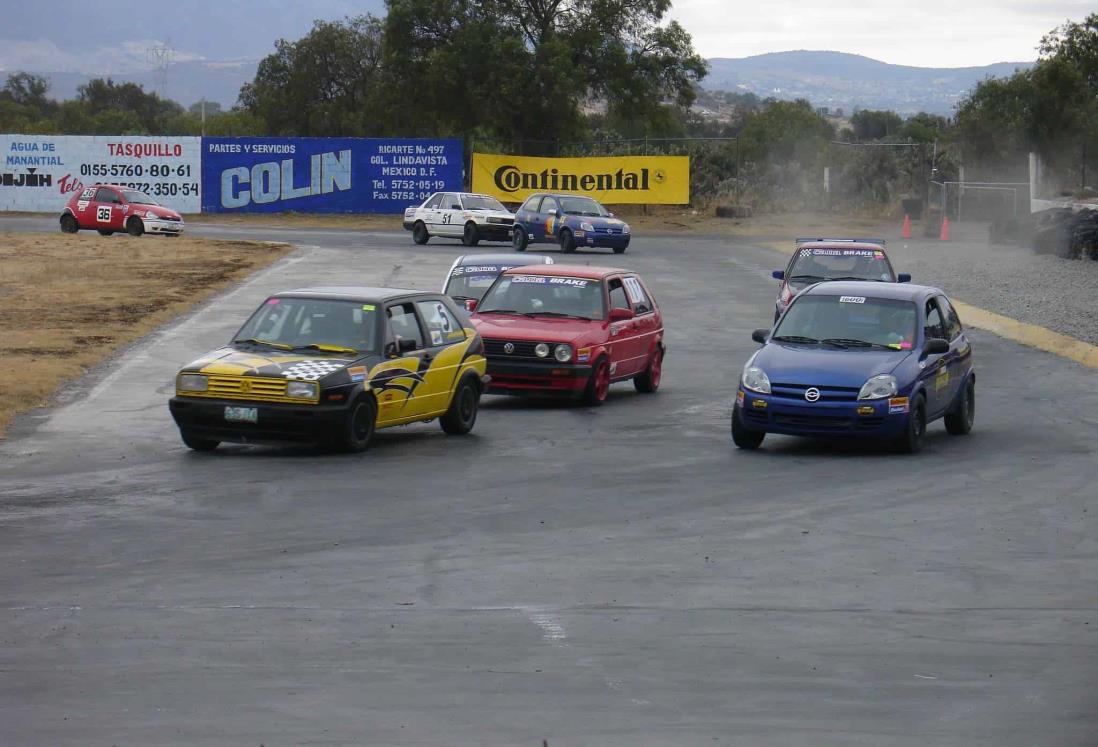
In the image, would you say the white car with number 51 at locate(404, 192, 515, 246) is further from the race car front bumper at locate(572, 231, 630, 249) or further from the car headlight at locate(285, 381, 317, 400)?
the car headlight at locate(285, 381, 317, 400)

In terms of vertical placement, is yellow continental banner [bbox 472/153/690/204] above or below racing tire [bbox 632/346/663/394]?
above

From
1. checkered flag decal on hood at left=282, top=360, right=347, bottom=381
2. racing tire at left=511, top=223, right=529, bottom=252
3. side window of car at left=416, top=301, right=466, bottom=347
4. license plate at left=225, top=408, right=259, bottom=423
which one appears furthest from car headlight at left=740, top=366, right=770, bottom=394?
racing tire at left=511, top=223, right=529, bottom=252

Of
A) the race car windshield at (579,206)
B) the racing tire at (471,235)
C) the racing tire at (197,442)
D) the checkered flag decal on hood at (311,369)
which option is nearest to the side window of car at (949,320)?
the checkered flag decal on hood at (311,369)

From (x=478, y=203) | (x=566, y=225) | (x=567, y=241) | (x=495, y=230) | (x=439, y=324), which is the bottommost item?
(x=439, y=324)

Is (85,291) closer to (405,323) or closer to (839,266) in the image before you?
(839,266)

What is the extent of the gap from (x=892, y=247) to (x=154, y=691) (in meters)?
42.7

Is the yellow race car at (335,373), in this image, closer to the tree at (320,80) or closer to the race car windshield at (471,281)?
the race car windshield at (471,281)

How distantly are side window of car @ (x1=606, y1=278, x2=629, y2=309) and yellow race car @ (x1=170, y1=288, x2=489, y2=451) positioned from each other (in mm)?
2985

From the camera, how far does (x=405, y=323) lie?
15.4 metres

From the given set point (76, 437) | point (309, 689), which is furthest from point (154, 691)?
point (76, 437)

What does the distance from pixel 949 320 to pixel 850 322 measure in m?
1.39

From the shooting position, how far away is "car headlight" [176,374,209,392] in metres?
14.0

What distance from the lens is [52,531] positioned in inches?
425

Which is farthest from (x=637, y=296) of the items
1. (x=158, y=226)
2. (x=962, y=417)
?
(x=158, y=226)
